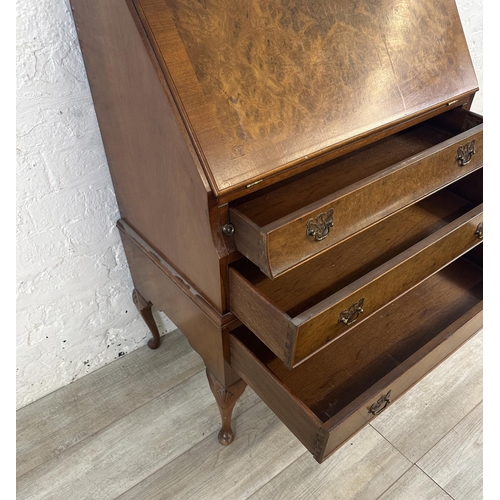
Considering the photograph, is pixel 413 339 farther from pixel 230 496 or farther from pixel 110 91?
pixel 110 91

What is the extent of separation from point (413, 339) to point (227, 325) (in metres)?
0.43

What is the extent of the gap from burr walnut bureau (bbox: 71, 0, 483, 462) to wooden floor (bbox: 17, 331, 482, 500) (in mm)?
203

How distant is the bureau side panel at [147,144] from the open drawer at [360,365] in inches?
6.9

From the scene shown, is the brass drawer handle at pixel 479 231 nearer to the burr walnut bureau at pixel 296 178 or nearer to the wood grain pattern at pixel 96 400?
the burr walnut bureau at pixel 296 178

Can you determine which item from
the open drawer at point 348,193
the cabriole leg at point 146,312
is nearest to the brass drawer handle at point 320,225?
the open drawer at point 348,193

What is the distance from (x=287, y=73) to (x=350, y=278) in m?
0.40

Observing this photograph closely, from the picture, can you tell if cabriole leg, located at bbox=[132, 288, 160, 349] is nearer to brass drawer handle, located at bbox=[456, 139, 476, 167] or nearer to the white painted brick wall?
the white painted brick wall

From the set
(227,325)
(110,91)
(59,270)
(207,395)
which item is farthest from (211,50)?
(207,395)

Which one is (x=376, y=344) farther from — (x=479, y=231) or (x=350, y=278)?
(x=479, y=231)

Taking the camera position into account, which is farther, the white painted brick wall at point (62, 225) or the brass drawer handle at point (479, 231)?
the brass drawer handle at point (479, 231)

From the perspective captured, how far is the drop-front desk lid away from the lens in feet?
2.19

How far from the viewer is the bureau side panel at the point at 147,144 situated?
0.68 meters

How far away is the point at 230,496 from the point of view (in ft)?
3.63

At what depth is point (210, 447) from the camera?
1.20 m
